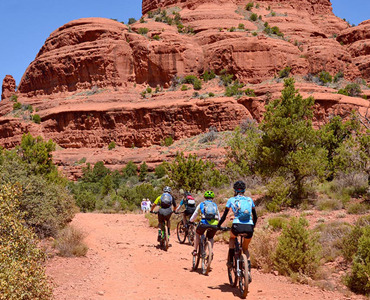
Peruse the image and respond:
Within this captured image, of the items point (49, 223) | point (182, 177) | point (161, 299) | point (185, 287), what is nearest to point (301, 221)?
point (185, 287)

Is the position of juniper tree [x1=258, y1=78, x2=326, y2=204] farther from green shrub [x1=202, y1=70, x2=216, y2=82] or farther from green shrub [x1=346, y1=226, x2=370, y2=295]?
green shrub [x1=202, y1=70, x2=216, y2=82]

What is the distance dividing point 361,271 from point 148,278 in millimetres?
4321

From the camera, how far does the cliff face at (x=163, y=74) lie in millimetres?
48594

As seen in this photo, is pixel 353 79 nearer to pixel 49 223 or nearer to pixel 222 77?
pixel 222 77

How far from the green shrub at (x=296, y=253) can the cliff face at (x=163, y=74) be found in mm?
37511

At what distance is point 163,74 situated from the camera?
56625 millimetres

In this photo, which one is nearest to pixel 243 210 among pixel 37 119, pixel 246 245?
pixel 246 245

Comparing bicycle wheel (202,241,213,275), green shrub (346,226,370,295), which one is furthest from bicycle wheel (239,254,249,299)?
green shrub (346,226,370,295)

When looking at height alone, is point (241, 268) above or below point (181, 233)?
above

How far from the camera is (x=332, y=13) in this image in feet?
274

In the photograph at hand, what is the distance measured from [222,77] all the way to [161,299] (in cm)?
4933

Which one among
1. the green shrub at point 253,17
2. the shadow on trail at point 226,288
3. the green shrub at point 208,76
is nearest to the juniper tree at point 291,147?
the shadow on trail at point 226,288

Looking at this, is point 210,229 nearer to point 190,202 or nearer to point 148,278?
point 148,278

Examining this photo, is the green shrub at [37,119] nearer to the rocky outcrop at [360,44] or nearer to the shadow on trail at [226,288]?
the rocky outcrop at [360,44]
